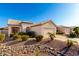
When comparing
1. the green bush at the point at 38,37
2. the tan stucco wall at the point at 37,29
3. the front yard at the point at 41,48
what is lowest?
the front yard at the point at 41,48

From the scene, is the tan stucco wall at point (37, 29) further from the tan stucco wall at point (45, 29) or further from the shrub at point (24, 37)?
the shrub at point (24, 37)

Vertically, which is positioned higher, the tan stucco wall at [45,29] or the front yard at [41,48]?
the tan stucco wall at [45,29]

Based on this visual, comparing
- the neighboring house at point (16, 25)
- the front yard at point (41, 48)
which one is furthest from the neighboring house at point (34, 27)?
the front yard at point (41, 48)

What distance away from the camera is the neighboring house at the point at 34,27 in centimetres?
491

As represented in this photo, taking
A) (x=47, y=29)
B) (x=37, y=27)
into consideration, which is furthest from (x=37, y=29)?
(x=47, y=29)

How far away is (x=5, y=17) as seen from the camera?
4.90 meters

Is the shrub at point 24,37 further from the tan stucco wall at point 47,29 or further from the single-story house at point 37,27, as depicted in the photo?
the tan stucco wall at point 47,29

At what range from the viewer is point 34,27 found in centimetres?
495

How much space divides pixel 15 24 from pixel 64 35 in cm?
81

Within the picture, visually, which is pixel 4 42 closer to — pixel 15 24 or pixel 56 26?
pixel 15 24

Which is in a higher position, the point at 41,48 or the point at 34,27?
the point at 34,27

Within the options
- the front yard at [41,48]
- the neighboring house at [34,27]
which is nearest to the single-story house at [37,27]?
the neighboring house at [34,27]

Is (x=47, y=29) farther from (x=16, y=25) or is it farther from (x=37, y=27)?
(x=16, y=25)

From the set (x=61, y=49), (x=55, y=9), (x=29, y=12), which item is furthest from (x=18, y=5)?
(x=61, y=49)
